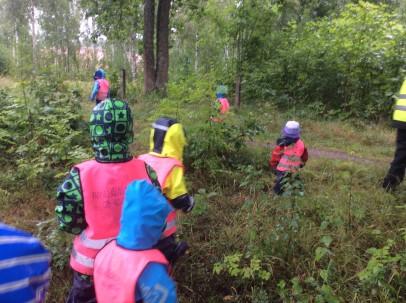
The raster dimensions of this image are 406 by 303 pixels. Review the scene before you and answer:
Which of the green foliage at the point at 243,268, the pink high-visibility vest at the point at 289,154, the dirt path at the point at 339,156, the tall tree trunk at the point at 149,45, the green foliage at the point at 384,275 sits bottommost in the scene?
the green foliage at the point at 243,268

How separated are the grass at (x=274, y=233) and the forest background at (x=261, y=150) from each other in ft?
0.05

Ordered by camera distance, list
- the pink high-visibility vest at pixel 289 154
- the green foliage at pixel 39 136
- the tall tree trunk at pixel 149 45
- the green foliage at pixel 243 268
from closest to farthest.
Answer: the green foliage at pixel 243 268, the pink high-visibility vest at pixel 289 154, the green foliage at pixel 39 136, the tall tree trunk at pixel 149 45

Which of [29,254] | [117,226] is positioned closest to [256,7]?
[117,226]

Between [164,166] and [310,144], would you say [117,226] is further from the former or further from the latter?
[310,144]

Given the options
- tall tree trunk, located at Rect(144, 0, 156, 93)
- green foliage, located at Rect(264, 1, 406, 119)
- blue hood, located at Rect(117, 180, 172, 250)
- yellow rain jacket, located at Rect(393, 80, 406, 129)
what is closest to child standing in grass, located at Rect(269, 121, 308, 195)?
yellow rain jacket, located at Rect(393, 80, 406, 129)

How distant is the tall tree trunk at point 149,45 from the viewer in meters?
13.6

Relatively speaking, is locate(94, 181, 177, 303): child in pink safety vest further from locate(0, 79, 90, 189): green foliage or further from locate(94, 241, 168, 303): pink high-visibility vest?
locate(0, 79, 90, 189): green foliage

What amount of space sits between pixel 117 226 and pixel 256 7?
377 inches

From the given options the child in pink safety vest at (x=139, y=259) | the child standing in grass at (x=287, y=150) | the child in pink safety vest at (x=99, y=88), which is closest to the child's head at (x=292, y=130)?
the child standing in grass at (x=287, y=150)

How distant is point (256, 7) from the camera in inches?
424

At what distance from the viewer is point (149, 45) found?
13.8 metres

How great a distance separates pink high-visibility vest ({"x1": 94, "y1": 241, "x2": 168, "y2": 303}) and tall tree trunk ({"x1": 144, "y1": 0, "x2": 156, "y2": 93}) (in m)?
12.2

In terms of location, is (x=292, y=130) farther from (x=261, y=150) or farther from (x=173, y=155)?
(x=173, y=155)

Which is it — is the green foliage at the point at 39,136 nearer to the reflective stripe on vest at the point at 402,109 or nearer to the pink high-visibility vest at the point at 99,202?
the pink high-visibility vest at the point at 99,202
